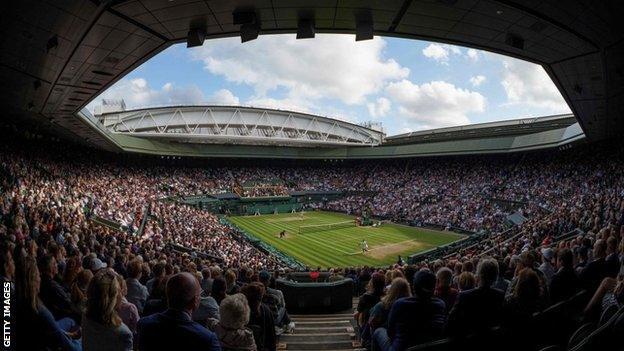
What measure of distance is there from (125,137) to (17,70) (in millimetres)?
28375

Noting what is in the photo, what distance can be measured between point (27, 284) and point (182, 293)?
1593mm

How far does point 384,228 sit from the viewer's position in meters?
37.8

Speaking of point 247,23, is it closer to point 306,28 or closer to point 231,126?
point 306,28

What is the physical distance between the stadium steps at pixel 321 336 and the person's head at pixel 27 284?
4704mm

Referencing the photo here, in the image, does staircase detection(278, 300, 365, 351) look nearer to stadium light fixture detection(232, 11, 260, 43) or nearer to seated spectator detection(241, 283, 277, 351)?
seated spectator detection(241, 283, 277, 351)

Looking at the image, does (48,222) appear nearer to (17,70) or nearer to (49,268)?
(17,70)

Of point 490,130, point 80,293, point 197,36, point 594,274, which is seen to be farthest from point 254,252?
point 490,130

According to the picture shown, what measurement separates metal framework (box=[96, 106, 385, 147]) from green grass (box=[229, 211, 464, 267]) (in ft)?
38.4

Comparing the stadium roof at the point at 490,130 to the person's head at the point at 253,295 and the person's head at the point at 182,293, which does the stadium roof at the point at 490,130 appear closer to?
the person's head at the point at 253,295

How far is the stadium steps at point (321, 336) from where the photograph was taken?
716 centimetres

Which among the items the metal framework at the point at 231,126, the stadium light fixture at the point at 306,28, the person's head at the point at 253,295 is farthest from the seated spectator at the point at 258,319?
the metal framework at the point at 231,126

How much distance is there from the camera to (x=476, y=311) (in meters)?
3.75

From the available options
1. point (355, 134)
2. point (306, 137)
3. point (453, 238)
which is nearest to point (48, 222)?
point (453, 238)

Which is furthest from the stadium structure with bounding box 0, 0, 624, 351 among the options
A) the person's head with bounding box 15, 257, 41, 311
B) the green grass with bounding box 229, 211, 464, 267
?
the green grass with bounding box 229, 211, 464, 267
